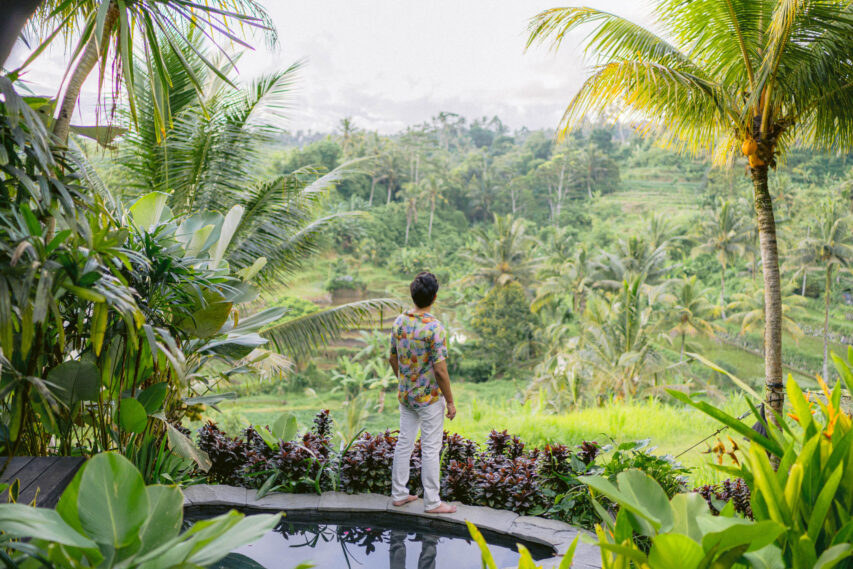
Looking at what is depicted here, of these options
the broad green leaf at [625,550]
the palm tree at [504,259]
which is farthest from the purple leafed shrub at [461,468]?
the palm tree at [504,259]

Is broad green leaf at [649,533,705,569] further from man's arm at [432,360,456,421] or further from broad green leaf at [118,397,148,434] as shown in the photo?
broad green leaf at [118,397,148,434]

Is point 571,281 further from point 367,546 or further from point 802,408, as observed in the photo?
point 802,408

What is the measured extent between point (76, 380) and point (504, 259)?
26.9 meters

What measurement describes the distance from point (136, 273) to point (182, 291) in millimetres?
237

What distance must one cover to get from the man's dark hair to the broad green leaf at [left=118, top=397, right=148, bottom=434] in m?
1.33

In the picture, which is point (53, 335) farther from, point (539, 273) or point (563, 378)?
point (539, 273)

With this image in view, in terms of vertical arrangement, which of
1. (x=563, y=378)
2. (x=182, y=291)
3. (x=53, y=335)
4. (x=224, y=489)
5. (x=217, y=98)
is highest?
(x=217, y=98)

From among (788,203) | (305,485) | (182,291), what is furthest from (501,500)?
(788,203)

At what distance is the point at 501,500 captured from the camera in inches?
119

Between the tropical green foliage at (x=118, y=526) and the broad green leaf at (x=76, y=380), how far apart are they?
1.44m

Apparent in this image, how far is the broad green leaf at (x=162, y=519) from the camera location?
806 millimetres

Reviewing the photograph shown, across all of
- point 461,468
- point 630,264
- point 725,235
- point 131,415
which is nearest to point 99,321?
point 131,415

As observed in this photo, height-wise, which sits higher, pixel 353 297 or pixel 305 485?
pixel 305 485

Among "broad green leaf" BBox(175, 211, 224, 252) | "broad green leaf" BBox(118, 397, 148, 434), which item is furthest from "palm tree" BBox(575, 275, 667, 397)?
"broad green leaf" BBox(118, 397, 148, 434)
